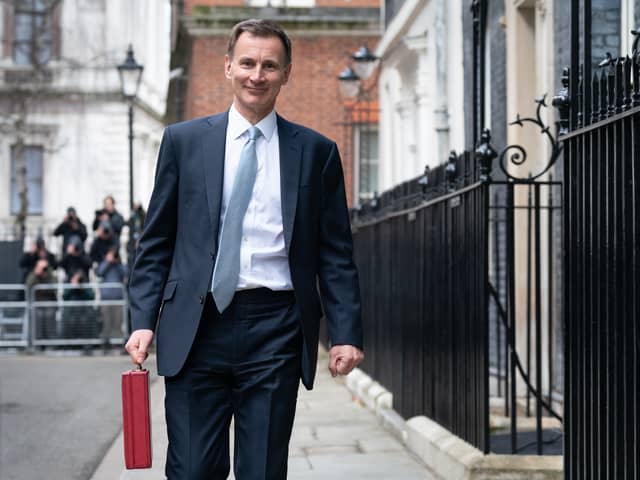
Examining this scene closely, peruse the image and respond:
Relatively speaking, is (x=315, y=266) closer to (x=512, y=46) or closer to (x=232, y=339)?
(x=232, y=339)

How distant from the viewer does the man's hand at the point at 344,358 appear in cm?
487

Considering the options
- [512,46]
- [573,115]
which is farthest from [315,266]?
[512,46]

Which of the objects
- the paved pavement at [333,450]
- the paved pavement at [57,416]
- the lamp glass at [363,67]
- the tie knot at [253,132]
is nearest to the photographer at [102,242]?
the paved pavement at [57,416]

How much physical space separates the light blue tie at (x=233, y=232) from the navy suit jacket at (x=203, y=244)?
0.11 feet

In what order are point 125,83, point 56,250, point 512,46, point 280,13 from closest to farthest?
point 512,46, point 125,83, point 280,13, point 56,250

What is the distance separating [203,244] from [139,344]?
372mm

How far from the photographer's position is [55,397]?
46.4ft

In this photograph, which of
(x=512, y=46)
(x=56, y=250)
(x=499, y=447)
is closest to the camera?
(x=499, y=447)

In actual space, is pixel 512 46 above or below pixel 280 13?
below

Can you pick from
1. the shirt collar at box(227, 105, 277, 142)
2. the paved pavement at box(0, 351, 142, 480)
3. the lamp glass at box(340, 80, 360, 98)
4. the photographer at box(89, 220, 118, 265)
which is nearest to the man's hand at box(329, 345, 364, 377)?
the shirt collar at box(227, 105, 277, 142)

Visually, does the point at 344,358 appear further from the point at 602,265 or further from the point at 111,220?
the point at 111,220

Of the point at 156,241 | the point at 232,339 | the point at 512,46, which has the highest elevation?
the point at 512,46

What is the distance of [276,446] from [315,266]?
603 millimetres

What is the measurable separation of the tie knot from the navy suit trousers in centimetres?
50
